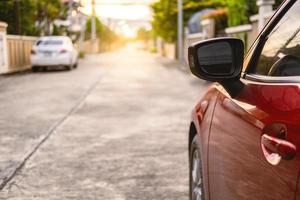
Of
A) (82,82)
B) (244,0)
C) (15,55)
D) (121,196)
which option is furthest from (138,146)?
(15,55)

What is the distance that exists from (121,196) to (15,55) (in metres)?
19.2

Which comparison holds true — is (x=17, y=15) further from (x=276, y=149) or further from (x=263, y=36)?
(x=276, y=149)

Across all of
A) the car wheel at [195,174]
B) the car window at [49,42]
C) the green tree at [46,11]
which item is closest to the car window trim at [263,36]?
the car wheel at [195,174]

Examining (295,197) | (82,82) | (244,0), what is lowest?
(82,82)

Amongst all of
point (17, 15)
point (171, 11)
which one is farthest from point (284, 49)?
point (171, 11)

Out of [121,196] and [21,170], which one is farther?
[21,170]

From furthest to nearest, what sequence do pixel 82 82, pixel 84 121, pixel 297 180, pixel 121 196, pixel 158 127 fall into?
1. pixel 82 82
2. pixel 84 121
3. pixel 158 127
4. pixel 121 196
5. pixel 297 180

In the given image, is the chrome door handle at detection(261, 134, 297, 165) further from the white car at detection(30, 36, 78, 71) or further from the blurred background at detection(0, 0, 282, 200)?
the white car at detection(30, 36, 78, 71)

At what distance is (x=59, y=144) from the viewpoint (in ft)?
24.4

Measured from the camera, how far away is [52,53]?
2389 centimetres

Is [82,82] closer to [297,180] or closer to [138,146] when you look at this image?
[138,146]

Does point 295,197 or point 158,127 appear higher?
point 295,197

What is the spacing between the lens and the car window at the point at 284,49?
7.43ft

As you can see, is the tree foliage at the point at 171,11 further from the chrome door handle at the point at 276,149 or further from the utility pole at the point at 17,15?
the chrome door handle at the point at 276,149
